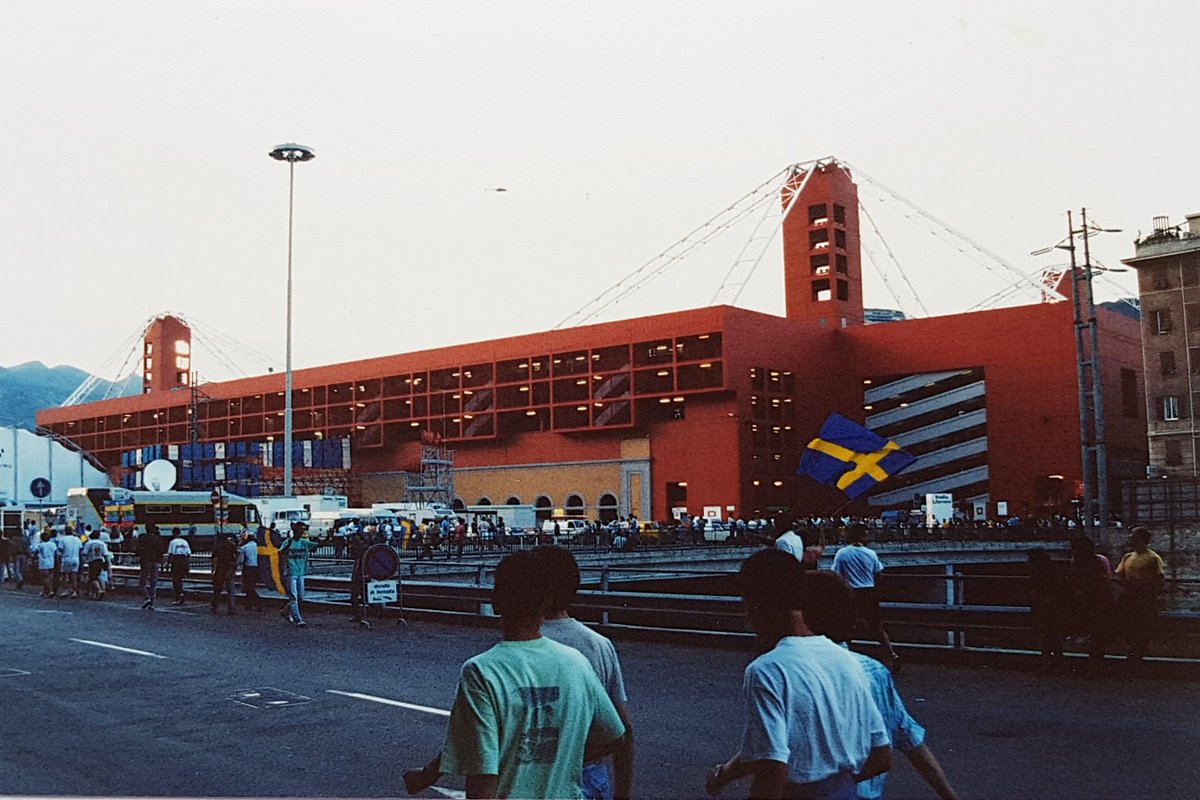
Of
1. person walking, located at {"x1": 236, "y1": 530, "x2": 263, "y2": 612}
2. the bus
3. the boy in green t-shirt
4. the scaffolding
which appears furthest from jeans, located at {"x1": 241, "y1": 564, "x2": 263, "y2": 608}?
the scaffolding

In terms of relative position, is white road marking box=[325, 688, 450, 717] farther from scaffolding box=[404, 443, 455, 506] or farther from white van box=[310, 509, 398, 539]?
scaffolding box=[404, 443, 455, 506]

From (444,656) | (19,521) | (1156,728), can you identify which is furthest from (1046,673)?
(19,521)

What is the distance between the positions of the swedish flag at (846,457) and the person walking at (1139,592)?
2.89 m

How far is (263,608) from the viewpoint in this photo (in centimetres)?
2441

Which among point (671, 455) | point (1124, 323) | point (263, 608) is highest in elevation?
point (1124, 323)

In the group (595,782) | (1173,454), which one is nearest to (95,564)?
(595,782)

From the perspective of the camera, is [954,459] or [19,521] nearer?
[19,521]

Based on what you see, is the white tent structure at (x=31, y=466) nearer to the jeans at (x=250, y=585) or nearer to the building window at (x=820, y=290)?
the jeans at (x=250, y=585)

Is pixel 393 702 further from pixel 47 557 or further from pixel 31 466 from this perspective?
pixel 47 557

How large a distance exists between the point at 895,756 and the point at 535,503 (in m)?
68.5

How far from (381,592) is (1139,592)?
12582 millimetres

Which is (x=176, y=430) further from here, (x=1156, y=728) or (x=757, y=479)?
(x=1156, y=728)

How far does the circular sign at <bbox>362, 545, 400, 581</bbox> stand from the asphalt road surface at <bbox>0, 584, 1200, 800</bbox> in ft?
9.42

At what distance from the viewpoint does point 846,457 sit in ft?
44.7
